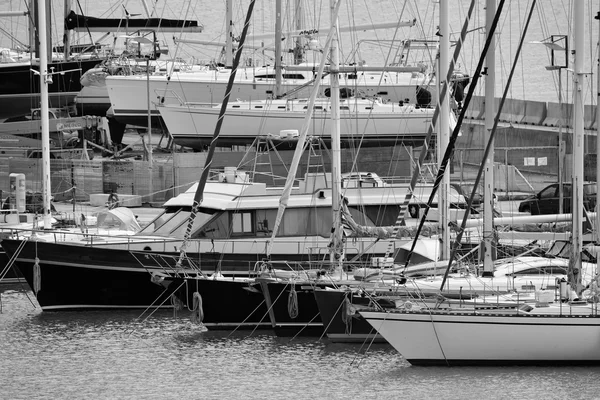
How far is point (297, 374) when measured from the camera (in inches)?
644

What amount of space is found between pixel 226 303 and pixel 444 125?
13.9ft

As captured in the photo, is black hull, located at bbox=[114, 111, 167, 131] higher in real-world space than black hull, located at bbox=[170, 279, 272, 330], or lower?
higher

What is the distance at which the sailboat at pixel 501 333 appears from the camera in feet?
52.2

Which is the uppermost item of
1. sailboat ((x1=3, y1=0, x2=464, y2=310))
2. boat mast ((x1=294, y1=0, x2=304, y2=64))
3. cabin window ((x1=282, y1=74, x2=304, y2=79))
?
boat mast ((x1=294, y1=0, x2=304, y2=64))

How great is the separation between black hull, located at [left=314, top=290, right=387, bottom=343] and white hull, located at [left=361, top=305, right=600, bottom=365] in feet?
3.86

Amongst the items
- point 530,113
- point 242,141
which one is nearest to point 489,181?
point 242,141

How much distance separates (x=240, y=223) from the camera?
21156mm

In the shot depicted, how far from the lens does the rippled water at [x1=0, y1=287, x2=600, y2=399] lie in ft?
50.6

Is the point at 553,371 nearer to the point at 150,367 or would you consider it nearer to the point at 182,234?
the point at 150,367

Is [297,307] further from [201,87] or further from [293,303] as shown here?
[201,87]

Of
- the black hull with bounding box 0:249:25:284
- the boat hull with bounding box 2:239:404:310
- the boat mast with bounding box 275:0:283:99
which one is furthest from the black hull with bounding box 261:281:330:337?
the boat mast with bounding box 275:0:283:99

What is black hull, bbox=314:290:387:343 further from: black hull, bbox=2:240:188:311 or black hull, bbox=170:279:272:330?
black hull, bbox=2:240:188:311

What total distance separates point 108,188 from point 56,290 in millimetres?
9532

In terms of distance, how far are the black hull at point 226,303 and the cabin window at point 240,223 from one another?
2.06 meters
